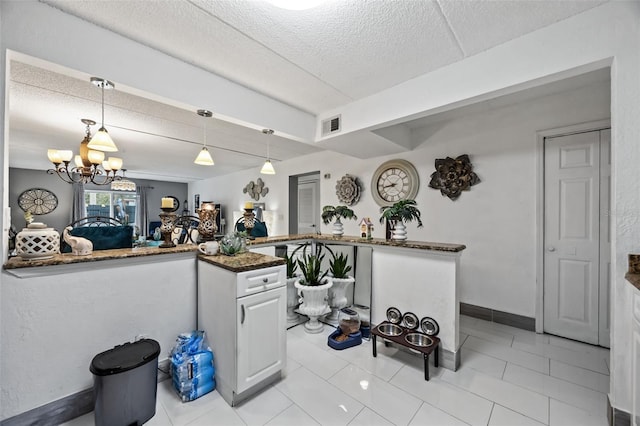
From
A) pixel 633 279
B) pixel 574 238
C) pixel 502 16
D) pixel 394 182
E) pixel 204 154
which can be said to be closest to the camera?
pixel 633 279

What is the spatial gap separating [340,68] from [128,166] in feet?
19.8

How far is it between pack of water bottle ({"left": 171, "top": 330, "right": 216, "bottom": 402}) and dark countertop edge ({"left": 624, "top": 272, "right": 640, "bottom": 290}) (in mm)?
2441

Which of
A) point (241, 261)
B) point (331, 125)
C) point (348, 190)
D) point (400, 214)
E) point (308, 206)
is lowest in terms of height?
point (241, 261)

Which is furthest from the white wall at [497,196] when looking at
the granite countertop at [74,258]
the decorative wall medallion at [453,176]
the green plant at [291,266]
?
the granite countertop at [74,258]

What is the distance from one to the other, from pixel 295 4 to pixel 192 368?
2285 mm

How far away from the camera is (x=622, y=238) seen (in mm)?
1391

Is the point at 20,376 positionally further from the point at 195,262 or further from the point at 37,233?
the point at 195,262

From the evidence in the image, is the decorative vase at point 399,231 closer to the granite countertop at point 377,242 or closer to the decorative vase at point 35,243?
the granite countertop at point 377,242

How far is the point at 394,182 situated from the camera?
366cm

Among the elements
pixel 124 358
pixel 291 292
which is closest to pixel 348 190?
pixel 291 292

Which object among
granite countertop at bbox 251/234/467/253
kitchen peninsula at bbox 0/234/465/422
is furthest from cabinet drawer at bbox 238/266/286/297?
granite countertop at bbox 251/234/467/253

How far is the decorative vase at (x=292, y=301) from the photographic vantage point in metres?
2.88

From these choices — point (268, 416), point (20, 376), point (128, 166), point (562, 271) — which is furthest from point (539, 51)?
point (128, 166)

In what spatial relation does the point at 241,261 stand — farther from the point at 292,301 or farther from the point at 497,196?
the point at 497,196
